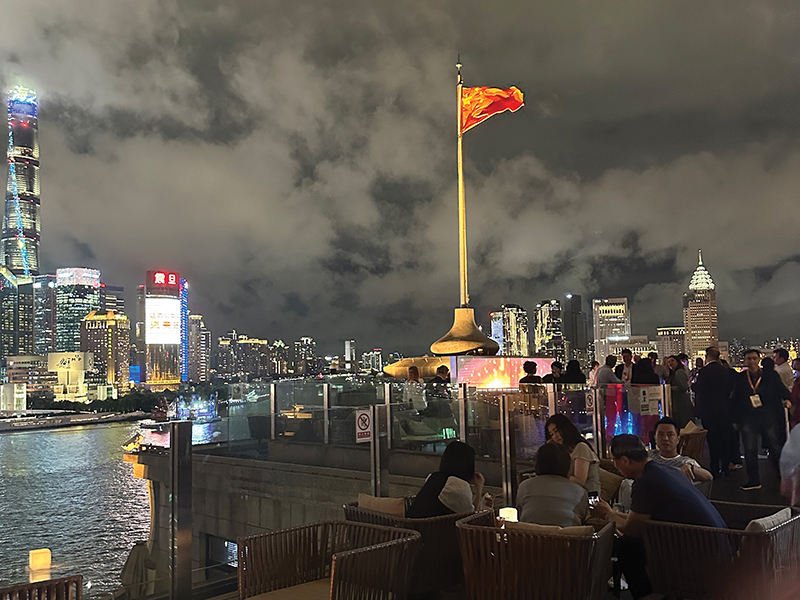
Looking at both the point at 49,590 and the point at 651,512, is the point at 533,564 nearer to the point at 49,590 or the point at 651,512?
the point at 651,512

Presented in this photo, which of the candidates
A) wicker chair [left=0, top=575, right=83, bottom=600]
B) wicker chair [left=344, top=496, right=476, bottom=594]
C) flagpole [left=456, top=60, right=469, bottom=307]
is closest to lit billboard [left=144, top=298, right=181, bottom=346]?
flagpole [left=456, top=60, right=469, bottom=307]

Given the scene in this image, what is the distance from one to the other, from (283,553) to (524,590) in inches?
59.0

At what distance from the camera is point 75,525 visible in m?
28.2

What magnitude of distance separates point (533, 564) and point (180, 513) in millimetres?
2521

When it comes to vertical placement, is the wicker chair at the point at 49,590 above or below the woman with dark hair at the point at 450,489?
below

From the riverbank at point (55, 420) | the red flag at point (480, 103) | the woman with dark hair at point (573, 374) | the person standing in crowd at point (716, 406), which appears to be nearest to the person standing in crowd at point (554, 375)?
the woman with dark hair at point (573, 374)

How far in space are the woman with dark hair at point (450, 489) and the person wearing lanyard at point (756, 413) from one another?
5847 millimetres

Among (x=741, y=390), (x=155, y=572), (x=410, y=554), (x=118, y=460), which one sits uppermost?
(x=741, y=390)

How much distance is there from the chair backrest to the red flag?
1477 centimetres

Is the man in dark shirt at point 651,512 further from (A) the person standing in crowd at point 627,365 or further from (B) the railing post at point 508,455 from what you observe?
(A) the person standing in crowd at point 627,365

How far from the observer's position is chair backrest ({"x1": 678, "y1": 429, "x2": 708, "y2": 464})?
8.53 meters

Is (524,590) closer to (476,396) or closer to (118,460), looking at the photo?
(476,396)

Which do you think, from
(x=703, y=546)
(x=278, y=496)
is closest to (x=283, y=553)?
(x=703, y=546)

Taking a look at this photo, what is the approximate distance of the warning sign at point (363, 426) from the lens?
301 inches
